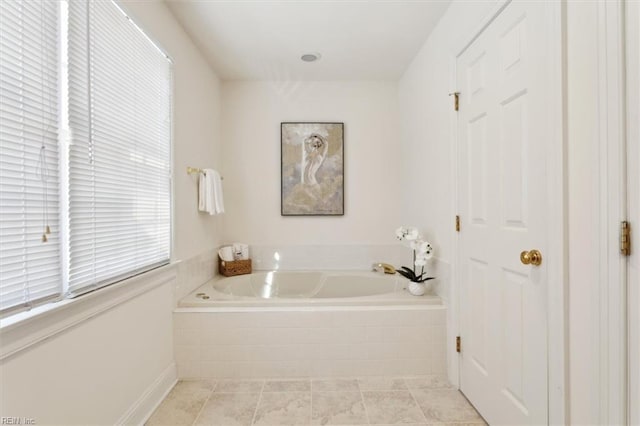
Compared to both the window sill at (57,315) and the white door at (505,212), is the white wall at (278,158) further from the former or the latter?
the window sill at (57,315)

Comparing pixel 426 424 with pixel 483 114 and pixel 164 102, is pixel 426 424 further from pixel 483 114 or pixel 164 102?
pixel 164 102

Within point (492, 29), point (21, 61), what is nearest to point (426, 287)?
point (492, 29)

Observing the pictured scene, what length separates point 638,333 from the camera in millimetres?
862

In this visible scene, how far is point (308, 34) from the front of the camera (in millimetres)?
2225

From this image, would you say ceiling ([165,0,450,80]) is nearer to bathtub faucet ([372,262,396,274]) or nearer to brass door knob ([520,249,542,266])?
brass door knob ([520,249,542,266])

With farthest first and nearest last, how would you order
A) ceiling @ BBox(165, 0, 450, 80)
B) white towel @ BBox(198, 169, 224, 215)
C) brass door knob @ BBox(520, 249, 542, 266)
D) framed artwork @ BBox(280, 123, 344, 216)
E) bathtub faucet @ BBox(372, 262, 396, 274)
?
→ framed artwork @ BBox(280, 123, 344, 216) < bathtub faucet @ BBox(372, 262, 396, 274) < white towel @ BBox(198, 169, 224, 215) < ceiling @ BBox(165, 0, 450, 80) < brass door knob @ BBox(520, 249, 542, 266)

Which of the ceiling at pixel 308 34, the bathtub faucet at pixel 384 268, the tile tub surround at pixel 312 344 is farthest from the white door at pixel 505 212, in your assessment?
the bathtub faucet at pixel 384 268

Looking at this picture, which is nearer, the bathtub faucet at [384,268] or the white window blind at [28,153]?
the white window blind at [28,153]

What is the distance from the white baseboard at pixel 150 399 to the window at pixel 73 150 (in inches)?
26.7

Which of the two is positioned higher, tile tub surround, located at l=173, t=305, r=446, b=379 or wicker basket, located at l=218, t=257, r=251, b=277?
wicker basket, located at l=218, t=257, r=251, b=277

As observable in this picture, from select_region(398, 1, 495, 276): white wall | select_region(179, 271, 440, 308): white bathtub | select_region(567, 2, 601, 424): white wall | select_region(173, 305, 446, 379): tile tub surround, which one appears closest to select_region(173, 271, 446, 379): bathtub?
select_region(173, 305, 446, 379): tile tub surround

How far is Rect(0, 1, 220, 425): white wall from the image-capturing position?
1.02 m

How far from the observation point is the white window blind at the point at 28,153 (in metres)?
0.94

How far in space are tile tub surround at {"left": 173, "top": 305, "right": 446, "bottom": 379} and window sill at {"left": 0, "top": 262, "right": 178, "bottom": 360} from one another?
0.60 meters
